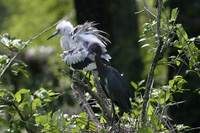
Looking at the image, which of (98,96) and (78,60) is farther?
(78,60)

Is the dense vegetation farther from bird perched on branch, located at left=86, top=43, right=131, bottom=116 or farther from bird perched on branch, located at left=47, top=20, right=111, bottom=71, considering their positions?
bird perched on branch, located at left=47, top=20, right=111, bottom=71

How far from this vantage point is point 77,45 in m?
4.39

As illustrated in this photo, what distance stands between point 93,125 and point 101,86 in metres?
0.74

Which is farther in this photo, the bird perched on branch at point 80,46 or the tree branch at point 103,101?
the bird perched on branch at point 80,46

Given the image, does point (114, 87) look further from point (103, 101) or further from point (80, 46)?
point (80, 46)

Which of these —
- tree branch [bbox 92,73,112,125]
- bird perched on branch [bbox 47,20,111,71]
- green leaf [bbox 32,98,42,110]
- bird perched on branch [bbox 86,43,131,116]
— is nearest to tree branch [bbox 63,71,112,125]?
tree branch [bbox 92,73,112,125]

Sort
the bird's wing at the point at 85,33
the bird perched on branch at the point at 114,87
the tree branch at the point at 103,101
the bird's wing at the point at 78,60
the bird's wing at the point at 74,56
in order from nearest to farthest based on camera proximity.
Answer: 1. the tree branch at the point at 103,101
2. the bird perched on branch at the point at 114,87
3. the bird's wing at the point at 78,60
4. the bird's wing at the point at 74,56
5. the bird's wing at the point at 85,33

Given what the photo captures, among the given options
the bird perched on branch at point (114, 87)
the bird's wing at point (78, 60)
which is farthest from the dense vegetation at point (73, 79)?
the bird's wing at point (78, 60)

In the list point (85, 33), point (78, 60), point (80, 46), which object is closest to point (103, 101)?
point (78, 60)

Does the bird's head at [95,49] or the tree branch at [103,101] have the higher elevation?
the bird's head at [95,49]

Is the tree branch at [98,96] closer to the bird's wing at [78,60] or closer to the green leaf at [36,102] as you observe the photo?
the bird's wing at [78,60]

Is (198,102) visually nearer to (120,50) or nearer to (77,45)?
(120,50)

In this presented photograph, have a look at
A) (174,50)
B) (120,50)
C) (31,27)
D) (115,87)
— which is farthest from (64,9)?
(115,87)

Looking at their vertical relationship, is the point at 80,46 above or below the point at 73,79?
above
